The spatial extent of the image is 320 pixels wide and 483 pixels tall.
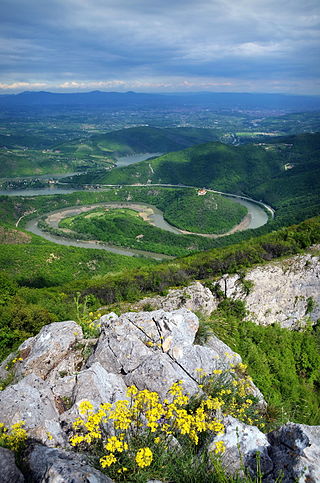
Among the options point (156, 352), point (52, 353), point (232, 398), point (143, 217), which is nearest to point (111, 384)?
point (156, 352)

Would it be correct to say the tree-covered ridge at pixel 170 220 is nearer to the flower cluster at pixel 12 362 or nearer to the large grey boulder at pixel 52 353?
the large grey boulder at pixel 52 353

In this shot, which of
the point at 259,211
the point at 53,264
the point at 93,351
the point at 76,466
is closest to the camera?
the point at 76,466

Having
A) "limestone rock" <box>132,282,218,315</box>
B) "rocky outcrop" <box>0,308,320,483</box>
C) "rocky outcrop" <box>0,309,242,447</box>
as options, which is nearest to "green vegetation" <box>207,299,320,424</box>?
"limestone rock" <box>132,282,218,315</box>

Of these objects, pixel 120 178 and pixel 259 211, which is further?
pixel 120 178

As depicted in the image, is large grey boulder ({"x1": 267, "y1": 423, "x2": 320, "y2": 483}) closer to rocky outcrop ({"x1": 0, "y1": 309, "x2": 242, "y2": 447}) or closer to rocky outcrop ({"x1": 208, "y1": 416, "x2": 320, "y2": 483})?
rocky outcrop ({"x1": 208, "y1": 416, "x2": 320, "y2": 483})

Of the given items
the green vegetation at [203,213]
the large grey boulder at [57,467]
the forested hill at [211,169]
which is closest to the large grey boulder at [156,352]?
the large grey boulder at [57,467]

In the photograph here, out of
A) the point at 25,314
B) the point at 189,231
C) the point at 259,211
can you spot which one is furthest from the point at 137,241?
the point at 25,314

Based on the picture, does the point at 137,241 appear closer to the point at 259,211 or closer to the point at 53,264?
the point at 53,264
